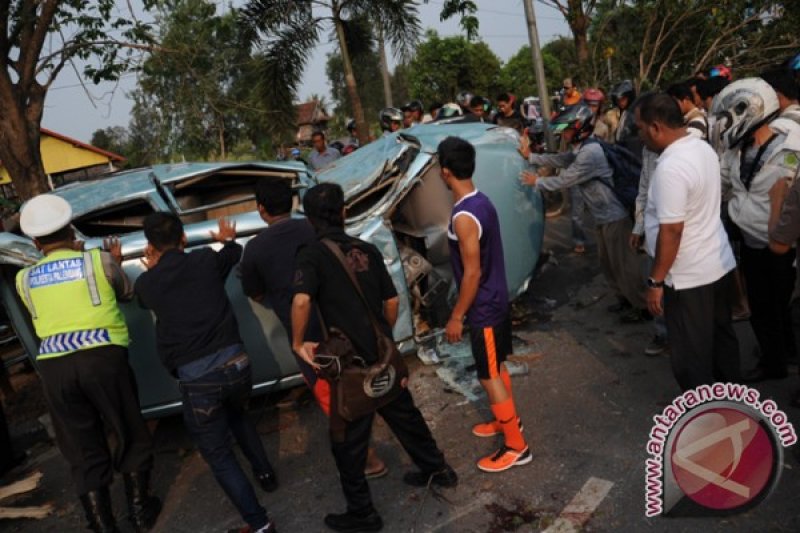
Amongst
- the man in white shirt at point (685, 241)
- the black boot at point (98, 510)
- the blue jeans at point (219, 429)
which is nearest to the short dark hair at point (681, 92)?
the man in white shirt at point (685, 241)

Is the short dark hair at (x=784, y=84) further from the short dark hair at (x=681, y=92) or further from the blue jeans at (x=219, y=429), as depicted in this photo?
the blue jeans at (x=219, y=429)

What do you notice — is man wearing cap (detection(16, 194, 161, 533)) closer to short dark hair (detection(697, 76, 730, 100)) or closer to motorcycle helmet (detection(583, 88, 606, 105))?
motorcycle helmet (detection(583, 88, 606, 105))

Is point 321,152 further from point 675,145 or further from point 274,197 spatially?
point 675,145

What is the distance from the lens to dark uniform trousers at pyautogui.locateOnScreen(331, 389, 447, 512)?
266 centimetres

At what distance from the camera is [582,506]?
107 inches

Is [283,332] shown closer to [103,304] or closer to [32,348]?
[103,304]

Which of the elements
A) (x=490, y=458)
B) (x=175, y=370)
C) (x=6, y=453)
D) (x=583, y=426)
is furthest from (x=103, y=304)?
(x=583, y=426)

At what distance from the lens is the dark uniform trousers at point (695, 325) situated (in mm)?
2816

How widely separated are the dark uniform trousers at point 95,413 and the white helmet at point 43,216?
2.03 feet

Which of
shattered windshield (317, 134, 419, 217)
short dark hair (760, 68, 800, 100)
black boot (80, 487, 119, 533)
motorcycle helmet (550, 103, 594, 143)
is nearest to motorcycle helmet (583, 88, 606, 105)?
motorcycle helmet (550, 103, 594, 143)

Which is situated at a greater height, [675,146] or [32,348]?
[675,146]

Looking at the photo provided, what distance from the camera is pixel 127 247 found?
3.54 meters

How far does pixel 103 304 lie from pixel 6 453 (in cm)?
180

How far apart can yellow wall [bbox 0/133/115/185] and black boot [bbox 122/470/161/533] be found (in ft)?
92.4
